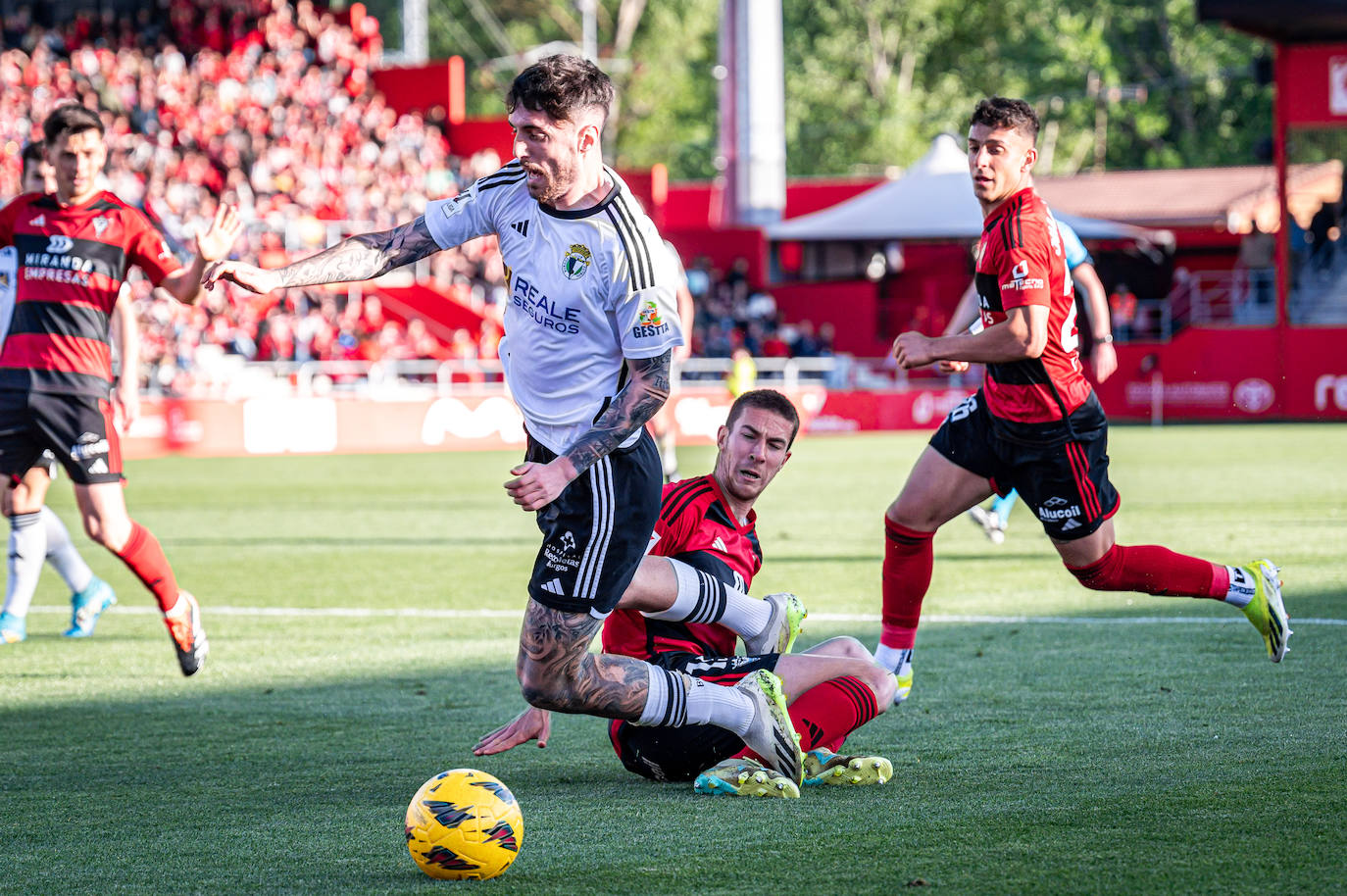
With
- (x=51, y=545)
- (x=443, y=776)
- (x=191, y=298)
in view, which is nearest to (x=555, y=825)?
(x=443, y=776)

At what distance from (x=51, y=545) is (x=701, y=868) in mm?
5953

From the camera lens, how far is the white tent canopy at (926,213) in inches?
1208

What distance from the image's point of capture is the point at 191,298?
6953 millimetres

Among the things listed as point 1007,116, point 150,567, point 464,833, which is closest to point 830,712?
point 464,833

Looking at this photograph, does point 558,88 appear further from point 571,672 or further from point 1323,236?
point 1323,236

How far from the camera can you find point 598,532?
4.74m

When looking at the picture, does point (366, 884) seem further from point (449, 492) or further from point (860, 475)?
point (860, 475)

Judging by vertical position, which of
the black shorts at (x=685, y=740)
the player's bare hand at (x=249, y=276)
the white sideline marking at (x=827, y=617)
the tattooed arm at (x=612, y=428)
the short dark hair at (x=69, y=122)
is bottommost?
the white sideline marking at (x=827, y=617)

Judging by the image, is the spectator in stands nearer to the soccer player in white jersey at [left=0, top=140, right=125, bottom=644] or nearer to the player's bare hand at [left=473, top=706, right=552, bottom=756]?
the soccer player in white jersey at [left=0, top=140, right=125, bottom=644]

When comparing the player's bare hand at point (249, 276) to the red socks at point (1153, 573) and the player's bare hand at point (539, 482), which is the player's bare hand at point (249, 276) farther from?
the red socks at point (1153, 573)

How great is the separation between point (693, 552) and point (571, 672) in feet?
3.00

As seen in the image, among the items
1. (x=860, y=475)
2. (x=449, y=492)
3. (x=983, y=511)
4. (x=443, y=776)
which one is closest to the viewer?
(x=443, y=776)

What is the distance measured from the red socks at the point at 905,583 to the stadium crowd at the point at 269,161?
67.4 feet

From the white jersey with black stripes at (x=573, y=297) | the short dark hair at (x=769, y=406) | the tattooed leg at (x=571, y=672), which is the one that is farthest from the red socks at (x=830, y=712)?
the white jersey with black stripes at (x=573, y=297)
